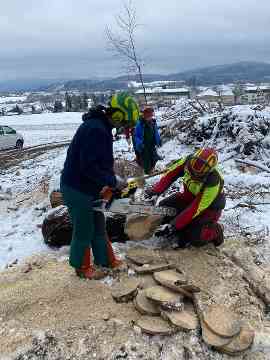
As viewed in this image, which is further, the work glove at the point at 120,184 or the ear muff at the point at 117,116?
the work glove at the point at 120,184

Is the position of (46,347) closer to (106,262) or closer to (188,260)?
(106,262)

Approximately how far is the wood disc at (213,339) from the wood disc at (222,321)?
0.03m

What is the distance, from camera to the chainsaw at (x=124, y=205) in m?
4.60

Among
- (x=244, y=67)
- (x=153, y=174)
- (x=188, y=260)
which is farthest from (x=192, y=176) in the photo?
(x=244, y=67)

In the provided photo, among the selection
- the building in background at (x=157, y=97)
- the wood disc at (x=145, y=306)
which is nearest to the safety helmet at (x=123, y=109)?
the wood disc at (x=145, y=306)

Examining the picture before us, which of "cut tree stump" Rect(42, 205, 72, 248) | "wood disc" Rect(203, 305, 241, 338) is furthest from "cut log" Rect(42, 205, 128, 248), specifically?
"wood disc" Rect(203, 305, 241, 338)

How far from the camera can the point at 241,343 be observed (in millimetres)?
3678

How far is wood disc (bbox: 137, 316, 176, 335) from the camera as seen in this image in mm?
3760

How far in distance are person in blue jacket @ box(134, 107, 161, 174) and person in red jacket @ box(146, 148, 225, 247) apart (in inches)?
116

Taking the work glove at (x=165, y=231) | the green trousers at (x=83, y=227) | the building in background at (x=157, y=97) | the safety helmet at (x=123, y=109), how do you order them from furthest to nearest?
the building in background at (x=157, y=97) → the work glove at (x=165, y=231) → the green trousers at (x=83, y=227) → the safety helmet at (x=123, y=109)

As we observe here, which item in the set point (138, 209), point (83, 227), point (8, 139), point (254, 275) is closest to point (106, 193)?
point (83, 227)

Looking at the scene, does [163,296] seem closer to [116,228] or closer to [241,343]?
[241,343]

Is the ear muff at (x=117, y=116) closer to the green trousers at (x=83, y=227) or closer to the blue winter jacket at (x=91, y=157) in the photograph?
the blue winter jacket at (x=91, y=157)

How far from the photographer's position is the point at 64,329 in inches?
153
